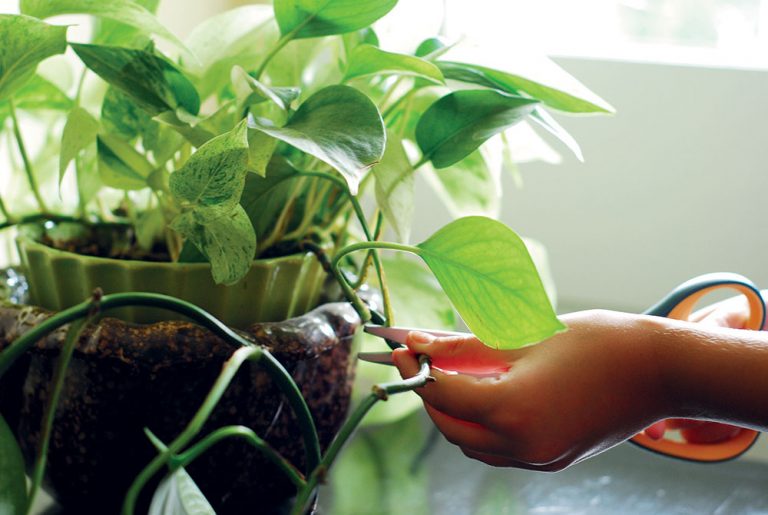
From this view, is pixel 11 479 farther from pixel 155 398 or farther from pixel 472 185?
pixel 472 185

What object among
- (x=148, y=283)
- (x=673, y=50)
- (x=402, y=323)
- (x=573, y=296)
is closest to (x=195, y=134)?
(x=148, y=283)

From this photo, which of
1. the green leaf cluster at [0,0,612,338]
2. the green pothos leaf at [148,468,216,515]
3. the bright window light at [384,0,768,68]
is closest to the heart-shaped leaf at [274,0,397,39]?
the green leaf cluster at [0,0,612,338]

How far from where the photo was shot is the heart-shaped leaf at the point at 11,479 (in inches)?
10.5

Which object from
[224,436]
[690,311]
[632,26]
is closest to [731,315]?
[690,311]

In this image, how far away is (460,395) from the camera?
0.35 metres

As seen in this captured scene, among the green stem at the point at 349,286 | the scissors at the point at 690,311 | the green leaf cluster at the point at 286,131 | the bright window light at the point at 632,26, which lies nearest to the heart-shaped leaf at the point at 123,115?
the green leaf cluster at the point at 286,131

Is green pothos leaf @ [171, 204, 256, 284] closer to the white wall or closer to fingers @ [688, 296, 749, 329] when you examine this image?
fingers @ [688, 296, 749, 329]

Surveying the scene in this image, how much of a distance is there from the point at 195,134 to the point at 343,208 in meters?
0.15

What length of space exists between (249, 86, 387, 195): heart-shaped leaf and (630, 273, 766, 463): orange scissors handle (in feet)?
0.77

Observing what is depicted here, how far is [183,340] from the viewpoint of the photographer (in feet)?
1.26

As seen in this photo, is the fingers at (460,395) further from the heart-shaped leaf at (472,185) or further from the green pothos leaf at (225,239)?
the heart-shaped leaf at (472,185)

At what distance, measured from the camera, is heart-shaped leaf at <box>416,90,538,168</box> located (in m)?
0.40

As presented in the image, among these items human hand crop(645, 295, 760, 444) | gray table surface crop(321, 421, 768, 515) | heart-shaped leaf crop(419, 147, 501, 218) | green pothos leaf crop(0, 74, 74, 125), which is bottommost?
gray table surface crop(321, 421, 768, 515)

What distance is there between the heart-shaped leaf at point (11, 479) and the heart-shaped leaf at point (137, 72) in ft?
0.58
